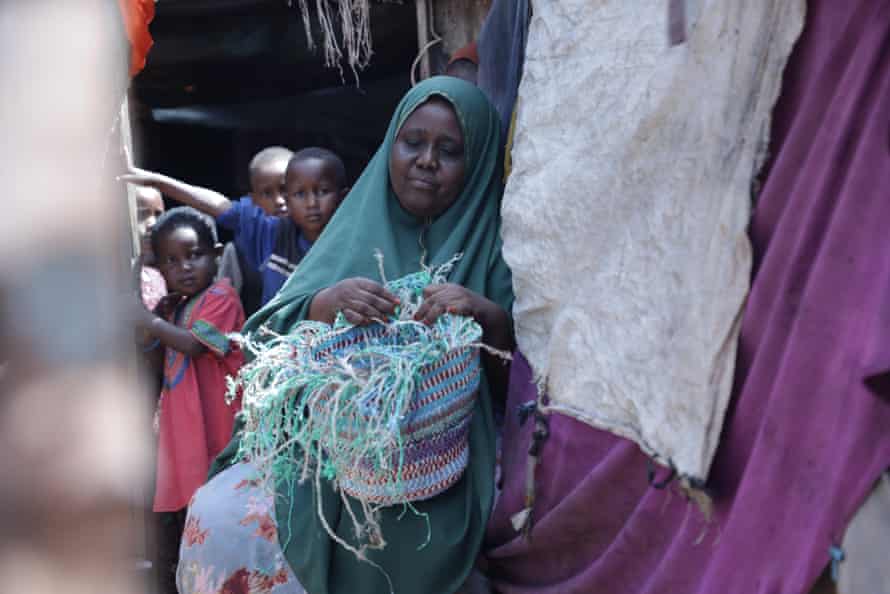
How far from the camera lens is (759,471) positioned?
1352mm

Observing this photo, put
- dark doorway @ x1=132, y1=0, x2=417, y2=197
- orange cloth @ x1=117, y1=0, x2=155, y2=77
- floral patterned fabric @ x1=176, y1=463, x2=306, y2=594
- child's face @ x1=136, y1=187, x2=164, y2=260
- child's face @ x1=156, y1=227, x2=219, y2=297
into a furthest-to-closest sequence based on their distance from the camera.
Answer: dark doorway @ x1=132, y1=0, x2=417, y2=197, child's face @ x1=136, y1=187, x2=164, y2=260, child's face @ x1=156, y1=227, x2=219, y2=297, orange cloth @ x1=117, y1=0, x2=155, y2=77, floral patterned fabric @ x1=176, y1=463, x2=306, y2=594

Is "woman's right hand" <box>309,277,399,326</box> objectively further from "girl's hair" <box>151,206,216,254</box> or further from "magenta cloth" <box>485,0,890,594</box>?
"girl's hair" <box>151,206,216,254</box>

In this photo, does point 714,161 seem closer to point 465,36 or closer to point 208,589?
→ point 208,589

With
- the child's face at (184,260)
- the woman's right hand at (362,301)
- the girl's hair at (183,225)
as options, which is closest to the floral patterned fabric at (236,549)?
the woman's right hand at (362,301)

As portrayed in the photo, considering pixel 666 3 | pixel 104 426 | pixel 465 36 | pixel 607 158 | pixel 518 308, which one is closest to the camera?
pixel 666 3

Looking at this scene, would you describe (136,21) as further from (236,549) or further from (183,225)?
(236,549)

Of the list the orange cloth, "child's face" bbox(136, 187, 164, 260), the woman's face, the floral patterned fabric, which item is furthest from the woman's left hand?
"child's face" bbox(136, 187, 164, 260)

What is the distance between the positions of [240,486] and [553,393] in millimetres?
882

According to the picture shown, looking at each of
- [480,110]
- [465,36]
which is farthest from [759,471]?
[465,36]

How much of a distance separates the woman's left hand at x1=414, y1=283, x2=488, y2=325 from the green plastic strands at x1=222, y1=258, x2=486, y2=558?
0.02 metres

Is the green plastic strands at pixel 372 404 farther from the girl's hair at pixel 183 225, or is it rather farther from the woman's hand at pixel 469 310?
the girl's hair at pixel 183 225

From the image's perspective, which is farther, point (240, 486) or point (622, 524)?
point (240, 486)

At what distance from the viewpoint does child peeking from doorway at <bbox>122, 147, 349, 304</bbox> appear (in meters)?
3.66

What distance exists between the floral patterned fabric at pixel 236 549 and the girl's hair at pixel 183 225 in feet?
6.53
